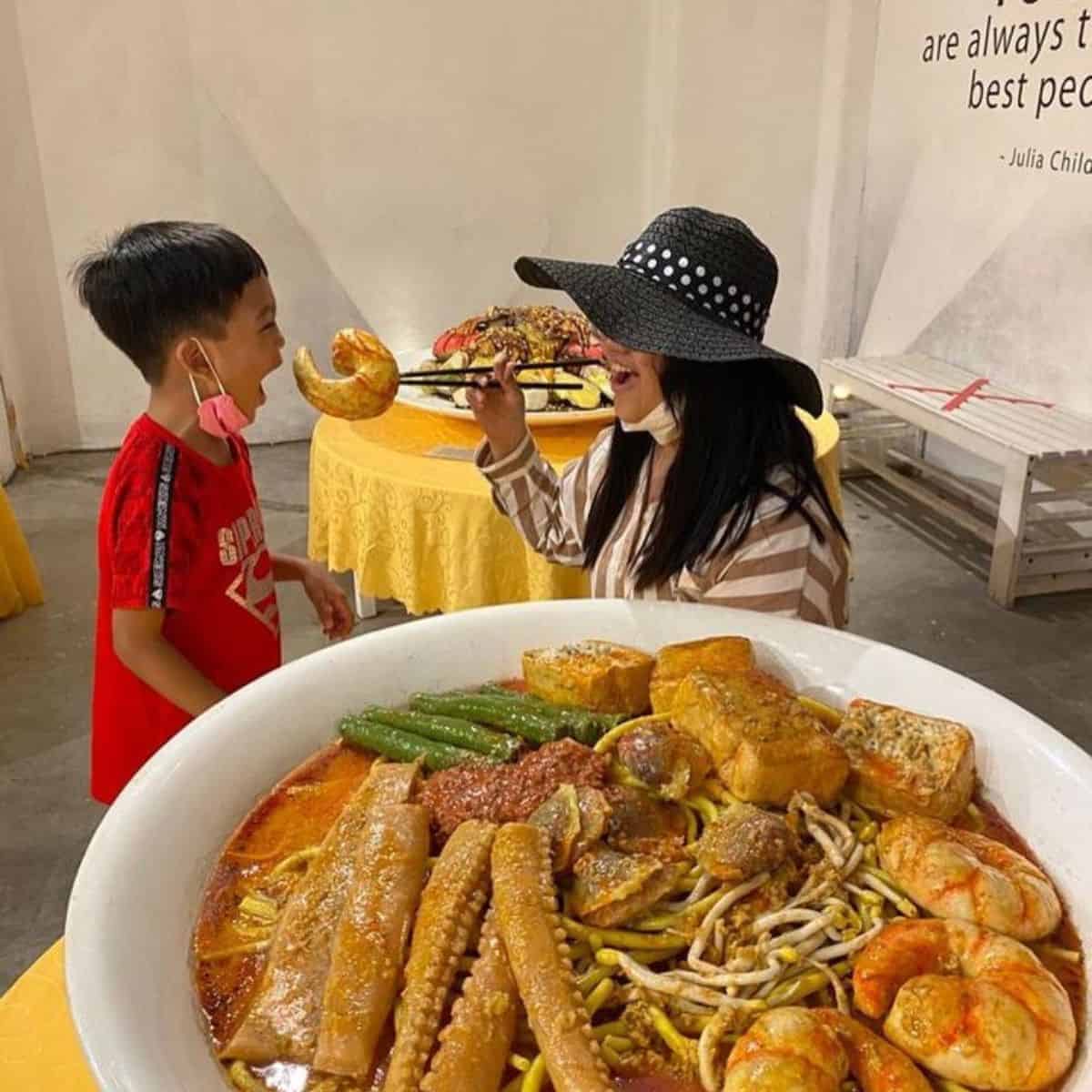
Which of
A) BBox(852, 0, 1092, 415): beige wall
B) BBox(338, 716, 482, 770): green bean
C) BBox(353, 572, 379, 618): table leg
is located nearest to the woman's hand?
BBox(338, 716, 482, 770): green bean

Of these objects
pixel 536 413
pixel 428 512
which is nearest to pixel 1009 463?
pixel 536 413

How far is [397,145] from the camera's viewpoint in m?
5.99

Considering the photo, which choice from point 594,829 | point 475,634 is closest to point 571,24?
point 475,634

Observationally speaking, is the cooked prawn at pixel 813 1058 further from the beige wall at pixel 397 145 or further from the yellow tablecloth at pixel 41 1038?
the beige wall at pixel 397 145

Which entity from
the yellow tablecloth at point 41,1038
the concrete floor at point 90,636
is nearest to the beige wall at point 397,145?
the concrete floor at point 90,636

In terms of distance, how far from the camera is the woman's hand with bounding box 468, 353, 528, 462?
1993 millimetres

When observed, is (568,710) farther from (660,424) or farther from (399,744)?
(660,424)

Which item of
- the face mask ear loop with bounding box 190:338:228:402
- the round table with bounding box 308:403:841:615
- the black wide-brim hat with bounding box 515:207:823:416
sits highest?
the black wide-brim hat with bounding box 515:207:823:416

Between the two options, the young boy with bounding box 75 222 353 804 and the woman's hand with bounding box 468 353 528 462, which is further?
the woman's hand with bounding box 468 353 528 462

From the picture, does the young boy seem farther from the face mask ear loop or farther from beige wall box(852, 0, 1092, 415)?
beige wall box(852, 0, 1092, 415)

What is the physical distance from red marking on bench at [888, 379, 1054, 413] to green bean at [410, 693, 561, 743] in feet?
11.9

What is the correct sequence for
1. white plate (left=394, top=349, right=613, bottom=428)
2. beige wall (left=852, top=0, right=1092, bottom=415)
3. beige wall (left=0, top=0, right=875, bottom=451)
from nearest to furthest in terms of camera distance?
white plate (left=394, top=349, right=613, bottom=428) → beige wall (left=852, top=0, right=1092, bottom=415) → beige wall (left=0, top=0, right=875, bottom=451)

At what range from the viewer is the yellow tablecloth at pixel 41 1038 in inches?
47.5

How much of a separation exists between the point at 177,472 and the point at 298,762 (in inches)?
24.6
